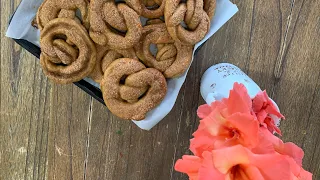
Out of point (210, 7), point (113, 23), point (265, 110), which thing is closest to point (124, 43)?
point (113, 23)

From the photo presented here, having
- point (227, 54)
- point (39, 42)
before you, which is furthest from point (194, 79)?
point (39, 42)

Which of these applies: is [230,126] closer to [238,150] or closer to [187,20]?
[238,150]

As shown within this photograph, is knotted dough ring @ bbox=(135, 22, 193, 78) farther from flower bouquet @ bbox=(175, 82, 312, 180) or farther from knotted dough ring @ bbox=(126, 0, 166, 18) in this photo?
flower bouquet @ bbox=(175, 82, 312, 180)

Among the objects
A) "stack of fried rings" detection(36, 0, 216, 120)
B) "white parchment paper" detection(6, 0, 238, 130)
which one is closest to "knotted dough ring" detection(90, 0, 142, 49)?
"stack of fried rings" detection(36, 0, 216, 120)

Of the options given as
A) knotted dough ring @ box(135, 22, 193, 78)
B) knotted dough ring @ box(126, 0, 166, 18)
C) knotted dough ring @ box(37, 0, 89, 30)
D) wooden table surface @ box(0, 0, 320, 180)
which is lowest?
wooden table surface @ box(0, 0, 320, 180)

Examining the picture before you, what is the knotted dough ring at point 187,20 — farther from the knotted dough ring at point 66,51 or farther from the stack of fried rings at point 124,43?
the knotted dough ring at point 66,51

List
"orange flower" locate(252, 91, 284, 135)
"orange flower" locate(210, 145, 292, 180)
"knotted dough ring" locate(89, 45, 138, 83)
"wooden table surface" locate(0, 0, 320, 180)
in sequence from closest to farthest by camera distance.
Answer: "orange flower" locate(210, 145, 292, 180) < "orange flower" locate(252, 91, 284, 135) < "knotted dough ring" locate(89, 45, 138, 83) < "wooden table surface" locate(0, 0, 320, 180)
